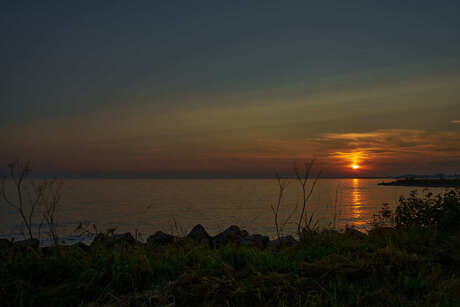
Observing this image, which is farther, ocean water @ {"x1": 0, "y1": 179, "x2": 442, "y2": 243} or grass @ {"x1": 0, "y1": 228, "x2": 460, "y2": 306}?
ocean water @ {"x1": 0, "y1": 179, "x2": 442, "y2": 243}

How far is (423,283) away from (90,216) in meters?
29.5

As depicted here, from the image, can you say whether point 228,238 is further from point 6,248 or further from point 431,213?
point 6,248

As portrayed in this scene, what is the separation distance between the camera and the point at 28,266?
4.62 meters

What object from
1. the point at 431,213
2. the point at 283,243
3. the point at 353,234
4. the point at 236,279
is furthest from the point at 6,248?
the point at 431,213

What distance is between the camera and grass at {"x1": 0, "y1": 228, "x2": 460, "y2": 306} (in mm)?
3926

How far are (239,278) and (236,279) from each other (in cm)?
6

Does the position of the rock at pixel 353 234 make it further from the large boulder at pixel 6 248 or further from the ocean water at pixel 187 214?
→ the large boulder at pixel 6 248

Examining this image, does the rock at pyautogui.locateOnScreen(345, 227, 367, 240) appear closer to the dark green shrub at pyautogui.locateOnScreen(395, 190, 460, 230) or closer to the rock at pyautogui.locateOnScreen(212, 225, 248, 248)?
the dark green shrub at pyautogui.locateOnScreen(395, 190, 460, 230)

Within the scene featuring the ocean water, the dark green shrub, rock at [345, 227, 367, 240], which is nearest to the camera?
rock at [345, 227, 367, 240]

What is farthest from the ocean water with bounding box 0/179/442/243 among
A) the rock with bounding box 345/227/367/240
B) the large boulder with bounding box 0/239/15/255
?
the large boulder with bounding box 0/239/15/255

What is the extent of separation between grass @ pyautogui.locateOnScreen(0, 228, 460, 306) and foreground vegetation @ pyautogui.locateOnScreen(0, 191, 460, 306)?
0.01m

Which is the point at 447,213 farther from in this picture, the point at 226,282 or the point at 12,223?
the point at 12,223

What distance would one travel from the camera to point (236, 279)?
4.38m

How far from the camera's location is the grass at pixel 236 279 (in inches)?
155
